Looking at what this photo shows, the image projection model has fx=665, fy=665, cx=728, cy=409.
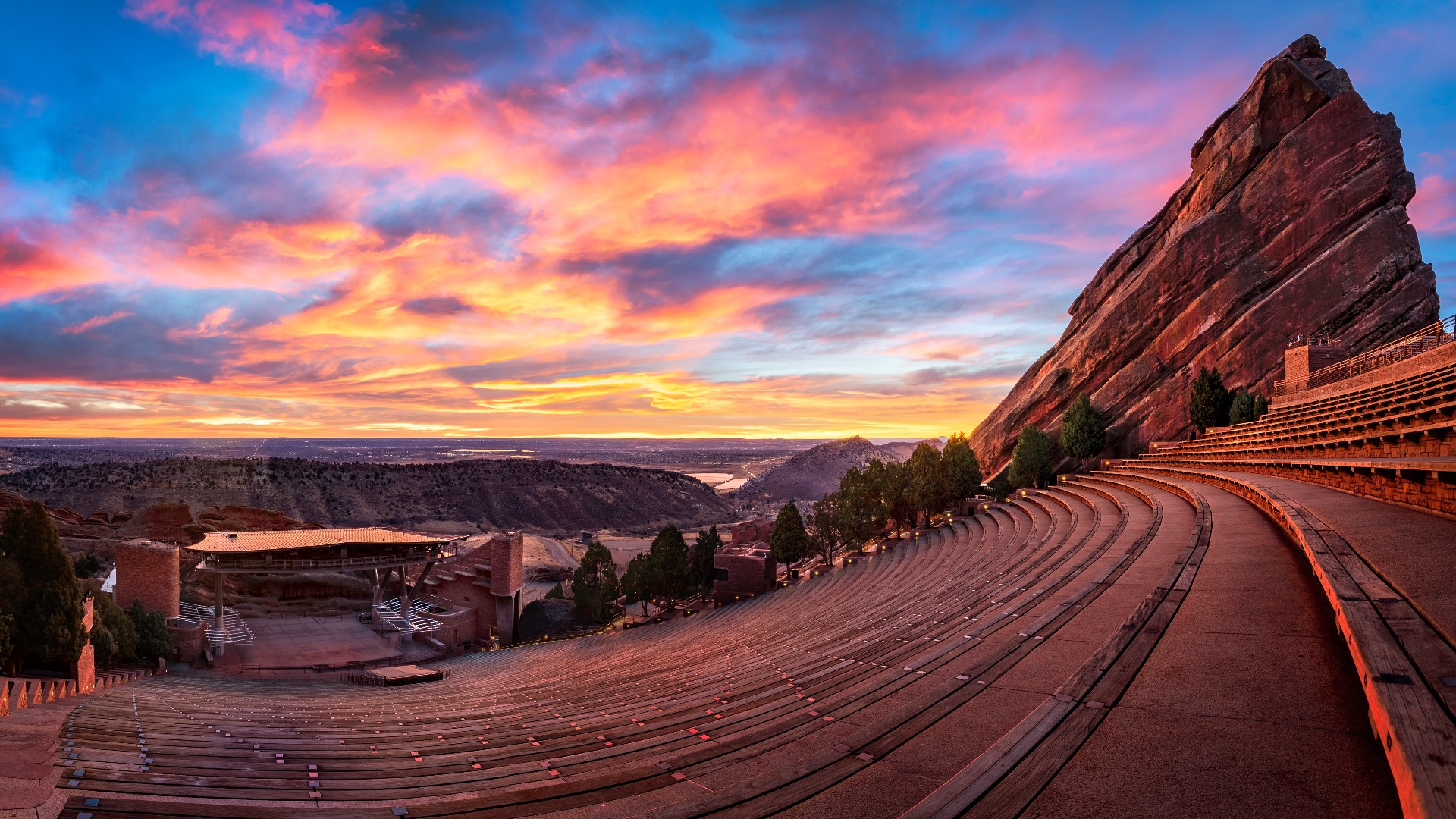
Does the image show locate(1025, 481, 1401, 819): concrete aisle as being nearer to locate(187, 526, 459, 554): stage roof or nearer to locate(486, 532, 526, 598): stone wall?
locate(486, 532, 526, 598): stone wall

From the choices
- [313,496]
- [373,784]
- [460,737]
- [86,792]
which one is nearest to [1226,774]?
[373,784]

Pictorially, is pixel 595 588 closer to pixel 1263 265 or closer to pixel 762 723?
pixel 762 723

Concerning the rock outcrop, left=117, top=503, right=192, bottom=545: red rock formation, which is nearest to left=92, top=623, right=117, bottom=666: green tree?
left=117, top=503, right=192, bottom=545: red rock formation

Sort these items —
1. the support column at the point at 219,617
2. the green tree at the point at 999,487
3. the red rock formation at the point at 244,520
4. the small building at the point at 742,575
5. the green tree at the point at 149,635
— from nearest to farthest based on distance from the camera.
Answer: the green tree at the point at 149,635
the support column at the point at 219,617
the small building at the point at 742,575
the green tree at the point at 999,487
the red rock formation at the point at 244,520

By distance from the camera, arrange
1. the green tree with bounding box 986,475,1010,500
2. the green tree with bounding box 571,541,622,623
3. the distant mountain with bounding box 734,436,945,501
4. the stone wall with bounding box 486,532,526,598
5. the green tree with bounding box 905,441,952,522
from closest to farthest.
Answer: the stone wall with bounding box 486,532,526,598 → the green tree with bounding box 571,541,622,623 → the green tree with bounding box 905,441,952,522 → the green tree with bounding box 986,475,1010,500 → the distant mountain with bounding box 734,436,945,501

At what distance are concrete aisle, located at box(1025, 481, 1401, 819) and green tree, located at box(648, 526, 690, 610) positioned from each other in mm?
30028

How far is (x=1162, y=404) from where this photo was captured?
48.9 m

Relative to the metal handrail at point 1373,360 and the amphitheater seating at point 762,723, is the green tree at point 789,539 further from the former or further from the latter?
the metal handrail at point 1373,360

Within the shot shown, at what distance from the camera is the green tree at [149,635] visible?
78.1 feet

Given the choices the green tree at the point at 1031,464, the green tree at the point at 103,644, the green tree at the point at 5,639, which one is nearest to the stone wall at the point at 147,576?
the green tree at the point at 103,644

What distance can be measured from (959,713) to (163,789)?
25.3 ft

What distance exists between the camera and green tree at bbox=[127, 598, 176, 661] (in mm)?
23812

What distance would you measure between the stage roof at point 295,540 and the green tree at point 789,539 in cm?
1700

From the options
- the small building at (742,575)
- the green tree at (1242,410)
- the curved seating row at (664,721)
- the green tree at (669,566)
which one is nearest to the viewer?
the curved seating row at (664,721)
